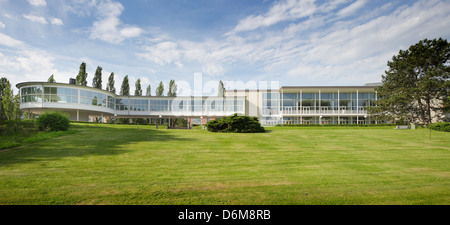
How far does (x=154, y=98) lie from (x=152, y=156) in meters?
38.3

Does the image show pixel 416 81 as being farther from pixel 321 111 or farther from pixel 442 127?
pixel 321 111

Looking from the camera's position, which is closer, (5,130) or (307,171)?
(307,171)

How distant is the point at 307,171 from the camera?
7.08 m

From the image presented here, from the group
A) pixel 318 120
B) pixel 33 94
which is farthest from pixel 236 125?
pixel 33 94

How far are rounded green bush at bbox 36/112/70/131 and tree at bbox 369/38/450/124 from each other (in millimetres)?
40957

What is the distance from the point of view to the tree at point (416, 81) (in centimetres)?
3047

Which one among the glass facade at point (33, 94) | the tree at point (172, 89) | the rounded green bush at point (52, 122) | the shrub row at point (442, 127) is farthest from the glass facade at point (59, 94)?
the shrub row at point (442, 127)

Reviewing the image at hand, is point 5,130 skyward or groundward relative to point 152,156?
skyward

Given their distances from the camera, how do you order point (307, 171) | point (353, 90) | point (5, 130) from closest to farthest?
point (307, 171), point (5, 130), point (353, 90)

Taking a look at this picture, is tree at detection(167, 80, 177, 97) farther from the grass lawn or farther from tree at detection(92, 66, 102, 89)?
the grass lawn
